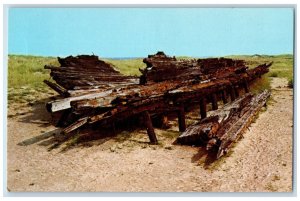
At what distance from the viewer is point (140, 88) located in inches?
489

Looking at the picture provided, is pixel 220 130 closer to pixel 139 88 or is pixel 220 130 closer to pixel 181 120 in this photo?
pixel 181 120

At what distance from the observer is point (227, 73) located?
18594mm

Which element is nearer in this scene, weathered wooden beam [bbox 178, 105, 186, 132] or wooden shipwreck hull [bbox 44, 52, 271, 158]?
wooden shipwreck hull [bbox 44, 52, 271, 158]

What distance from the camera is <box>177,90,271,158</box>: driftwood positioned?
10.3 m

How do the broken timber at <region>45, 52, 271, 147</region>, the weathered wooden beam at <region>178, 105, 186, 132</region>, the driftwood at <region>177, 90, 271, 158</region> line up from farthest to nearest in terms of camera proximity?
the weathered wooden beam at <region>178, 105, 186, 132</region>, the broken timber at <region>45, 52, 271, 147</region>, the driftwood at <region>177, 90, 271, 158</region>

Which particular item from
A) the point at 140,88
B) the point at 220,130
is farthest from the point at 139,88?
the point at 220,130

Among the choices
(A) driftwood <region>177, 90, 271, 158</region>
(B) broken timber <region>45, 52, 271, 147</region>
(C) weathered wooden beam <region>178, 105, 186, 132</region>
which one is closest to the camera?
(A) driftwood <region>177, 90, 271, 158</region>

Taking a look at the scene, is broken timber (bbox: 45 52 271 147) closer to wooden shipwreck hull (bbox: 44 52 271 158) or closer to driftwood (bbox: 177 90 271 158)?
wooden shipwreck hull (bbox: 44 52 271 158)

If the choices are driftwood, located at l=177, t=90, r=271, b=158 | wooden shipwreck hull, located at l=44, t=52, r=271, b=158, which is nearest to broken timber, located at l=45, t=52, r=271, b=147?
wooden shipwreck hull, located at l=44, t=52, r=271, b=158

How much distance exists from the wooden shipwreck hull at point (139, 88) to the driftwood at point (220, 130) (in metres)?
0.80

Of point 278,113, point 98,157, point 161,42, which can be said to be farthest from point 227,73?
point 98,157

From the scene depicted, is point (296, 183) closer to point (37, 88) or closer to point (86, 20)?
point (86, 20)

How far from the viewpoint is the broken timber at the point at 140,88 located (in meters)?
10.9

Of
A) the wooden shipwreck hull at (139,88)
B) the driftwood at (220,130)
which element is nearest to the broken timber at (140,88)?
the wooden shipwreck hull at (139,88)
